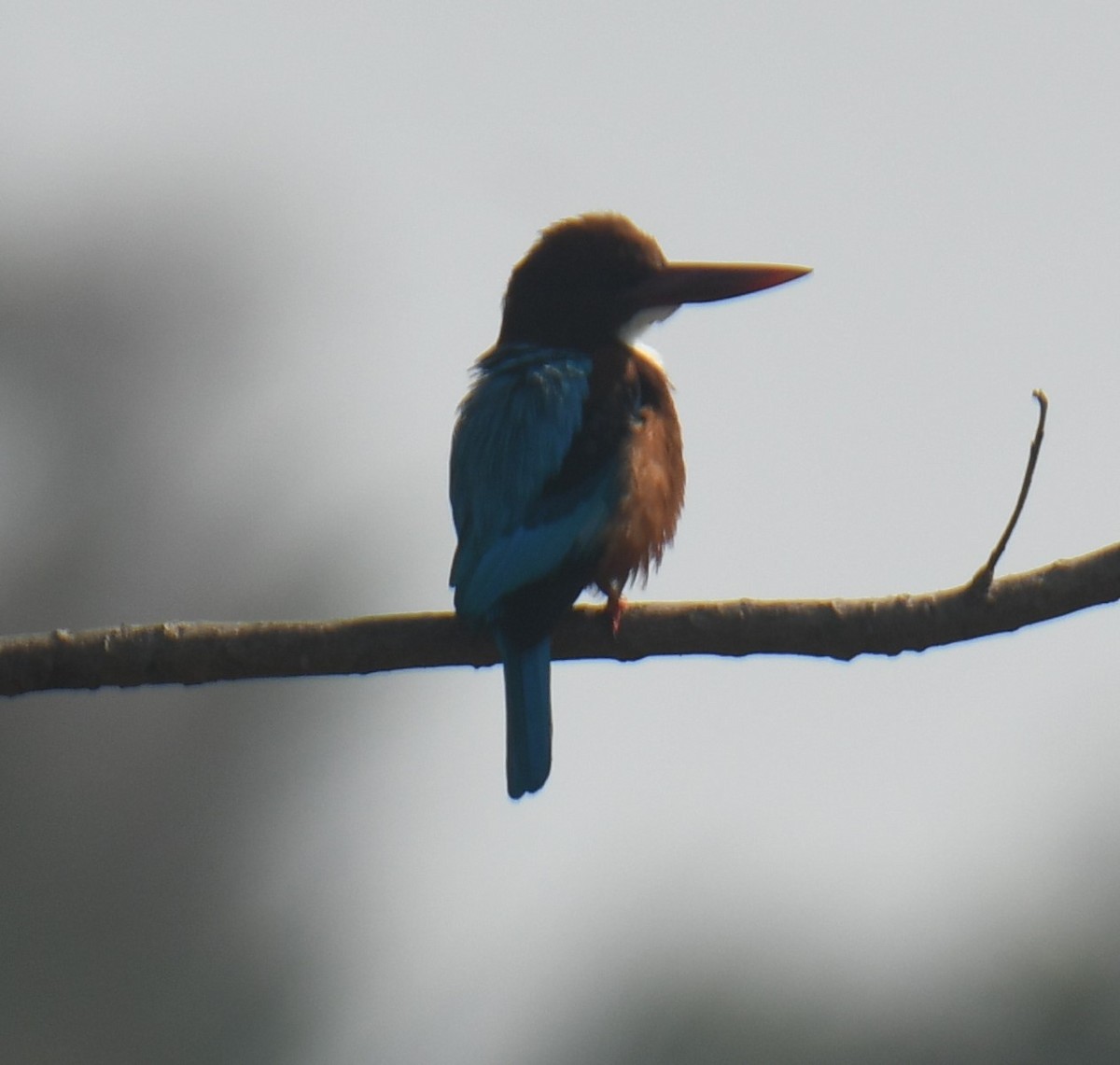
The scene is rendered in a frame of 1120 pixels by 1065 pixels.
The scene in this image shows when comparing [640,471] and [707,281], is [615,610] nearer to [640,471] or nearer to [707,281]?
[640,471]

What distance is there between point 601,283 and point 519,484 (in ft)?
3.77

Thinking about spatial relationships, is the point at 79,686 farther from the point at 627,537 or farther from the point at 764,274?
the point at 764,274

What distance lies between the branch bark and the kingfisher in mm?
362

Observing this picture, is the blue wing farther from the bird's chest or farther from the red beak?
the red beak

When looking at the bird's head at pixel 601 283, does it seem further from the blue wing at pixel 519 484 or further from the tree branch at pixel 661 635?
the tree branch at pixel 661 635

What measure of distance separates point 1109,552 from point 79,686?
2.09 m

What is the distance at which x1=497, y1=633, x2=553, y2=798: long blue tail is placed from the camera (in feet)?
14.5

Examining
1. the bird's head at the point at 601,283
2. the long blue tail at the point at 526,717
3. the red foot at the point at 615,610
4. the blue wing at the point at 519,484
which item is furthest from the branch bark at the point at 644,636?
the bird's head at the point at 601,283

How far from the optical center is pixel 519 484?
4.84 meters

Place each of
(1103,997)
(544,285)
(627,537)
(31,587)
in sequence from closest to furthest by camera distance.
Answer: (627,537) → (544,285) → (31,587) → (1103,997)

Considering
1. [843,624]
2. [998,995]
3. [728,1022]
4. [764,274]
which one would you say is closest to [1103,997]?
[998,995]

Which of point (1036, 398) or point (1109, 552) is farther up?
point (1036, 398)

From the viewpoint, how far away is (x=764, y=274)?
19.4 ft

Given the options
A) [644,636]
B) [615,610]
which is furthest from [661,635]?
[615,610]
